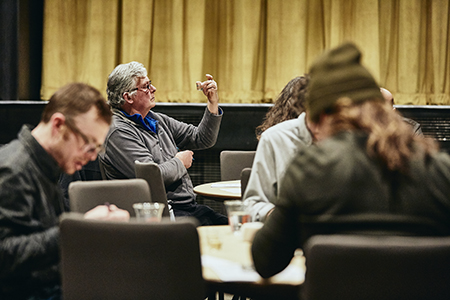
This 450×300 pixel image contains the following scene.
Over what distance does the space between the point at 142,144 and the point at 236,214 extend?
152 cm

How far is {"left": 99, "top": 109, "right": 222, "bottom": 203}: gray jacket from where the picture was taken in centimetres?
303

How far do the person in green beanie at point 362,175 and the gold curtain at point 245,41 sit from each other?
4188 millimetres

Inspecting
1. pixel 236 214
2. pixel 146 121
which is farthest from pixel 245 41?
pixel 236 214

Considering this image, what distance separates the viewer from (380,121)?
1.09 metres

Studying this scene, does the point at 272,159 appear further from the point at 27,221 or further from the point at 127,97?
the point at 127,97

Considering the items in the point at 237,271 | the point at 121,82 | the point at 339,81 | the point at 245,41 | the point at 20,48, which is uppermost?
the point at 245,41

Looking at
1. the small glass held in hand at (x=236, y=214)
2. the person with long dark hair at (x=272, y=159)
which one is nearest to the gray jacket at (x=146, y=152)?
the person with long dark hair at (x=272, y=159)

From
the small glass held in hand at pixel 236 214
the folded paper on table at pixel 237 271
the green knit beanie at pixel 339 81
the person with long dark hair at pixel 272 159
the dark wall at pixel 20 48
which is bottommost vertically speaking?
the folded paper on table at pixel 237 271

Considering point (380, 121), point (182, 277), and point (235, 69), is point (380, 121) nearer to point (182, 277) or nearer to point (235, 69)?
point (182, 277)

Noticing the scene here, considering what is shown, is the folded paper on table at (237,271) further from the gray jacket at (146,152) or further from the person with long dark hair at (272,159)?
the gray jacket at (146,152)

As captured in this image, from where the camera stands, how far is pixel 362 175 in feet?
3.45

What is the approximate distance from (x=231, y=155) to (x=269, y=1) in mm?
2150

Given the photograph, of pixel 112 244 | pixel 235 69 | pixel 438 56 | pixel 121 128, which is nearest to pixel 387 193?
pixel 112 244

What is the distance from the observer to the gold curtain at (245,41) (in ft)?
17.2
